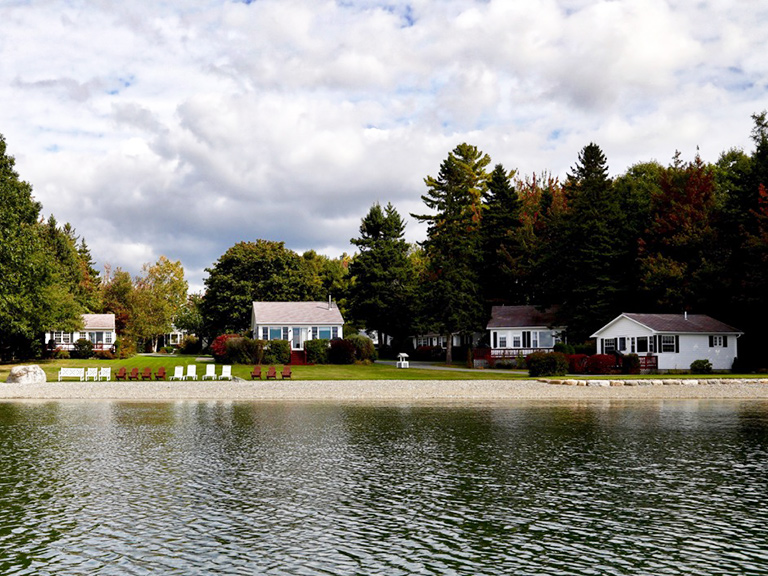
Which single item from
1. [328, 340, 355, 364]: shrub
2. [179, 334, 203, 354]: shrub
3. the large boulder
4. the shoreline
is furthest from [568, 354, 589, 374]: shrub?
[179, 334, 203, 354]: shrub

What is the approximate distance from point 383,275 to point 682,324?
34885 mm

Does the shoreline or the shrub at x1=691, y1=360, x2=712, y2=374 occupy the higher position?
the shrub at x1=691, y1=360, x2=712, y2=374

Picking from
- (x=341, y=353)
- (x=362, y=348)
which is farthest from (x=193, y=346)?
(x=362, y=348)

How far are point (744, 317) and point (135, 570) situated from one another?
190 ft

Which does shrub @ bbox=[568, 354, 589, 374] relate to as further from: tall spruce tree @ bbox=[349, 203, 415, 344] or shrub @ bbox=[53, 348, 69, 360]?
shrub @ bbox=[53, 348, 69, 360]

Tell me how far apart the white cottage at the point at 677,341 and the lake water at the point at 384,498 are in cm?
3129

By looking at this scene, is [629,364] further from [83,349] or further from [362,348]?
[83,349]

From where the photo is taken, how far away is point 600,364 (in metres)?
52.8

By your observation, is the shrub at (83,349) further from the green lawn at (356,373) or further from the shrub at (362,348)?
the shrub at (362,348)

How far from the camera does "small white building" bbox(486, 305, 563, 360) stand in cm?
6819

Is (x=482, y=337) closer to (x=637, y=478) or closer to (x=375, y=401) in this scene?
(x=375, y=401)

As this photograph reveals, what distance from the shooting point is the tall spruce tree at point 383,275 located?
271 feet

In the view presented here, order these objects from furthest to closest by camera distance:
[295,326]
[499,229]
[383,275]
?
[383,275]
[499,229]
[295,326]

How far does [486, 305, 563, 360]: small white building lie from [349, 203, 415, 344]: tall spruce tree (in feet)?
46.8
